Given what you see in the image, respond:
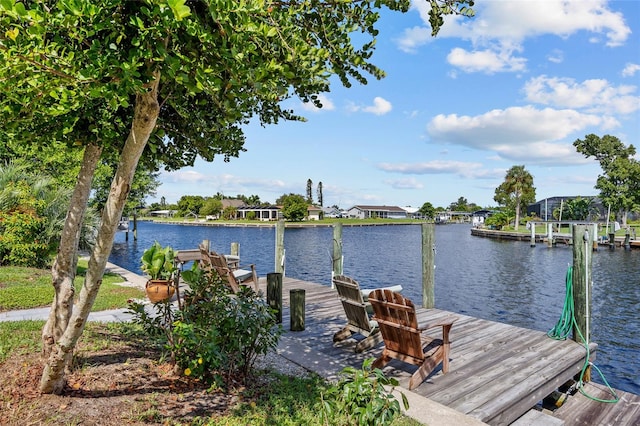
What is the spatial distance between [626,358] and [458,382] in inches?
303

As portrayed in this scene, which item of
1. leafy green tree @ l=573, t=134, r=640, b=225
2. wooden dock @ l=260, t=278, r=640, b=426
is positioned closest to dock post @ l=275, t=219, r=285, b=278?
wooden dock @ l=260, t=278, r=640, b=426

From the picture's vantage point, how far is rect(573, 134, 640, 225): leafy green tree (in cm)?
4738

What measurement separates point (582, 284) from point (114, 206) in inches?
272

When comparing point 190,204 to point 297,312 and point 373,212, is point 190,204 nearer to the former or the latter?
point 373,212

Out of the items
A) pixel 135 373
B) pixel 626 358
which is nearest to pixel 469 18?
pixel 135 373

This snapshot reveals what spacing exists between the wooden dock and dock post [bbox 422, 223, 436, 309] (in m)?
1.11

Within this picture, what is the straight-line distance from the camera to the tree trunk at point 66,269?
11.9ft

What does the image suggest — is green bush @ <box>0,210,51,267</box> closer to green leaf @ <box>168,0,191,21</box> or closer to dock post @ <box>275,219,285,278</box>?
dock post @ <box>275,219,285,278</box>

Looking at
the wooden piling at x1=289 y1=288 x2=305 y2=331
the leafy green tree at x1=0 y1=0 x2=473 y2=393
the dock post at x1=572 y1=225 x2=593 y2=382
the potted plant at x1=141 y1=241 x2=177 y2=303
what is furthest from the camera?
the potted plant at x1=141 y1=241 x2=177 y2=303

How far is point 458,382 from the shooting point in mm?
4871

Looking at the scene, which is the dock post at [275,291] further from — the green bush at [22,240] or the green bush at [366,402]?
the green bush at [22,240]

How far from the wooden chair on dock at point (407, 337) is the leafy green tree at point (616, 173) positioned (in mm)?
53940

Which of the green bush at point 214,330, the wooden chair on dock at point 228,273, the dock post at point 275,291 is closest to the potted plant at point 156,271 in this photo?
the wooden chair on dock at point 228,273

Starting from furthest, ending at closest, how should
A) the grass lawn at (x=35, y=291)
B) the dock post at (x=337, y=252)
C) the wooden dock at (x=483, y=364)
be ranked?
the dock post at (x=337, y=252) → the grass lawn at (x=35, y=291) → the wooden dock at (x=483, y=364)
